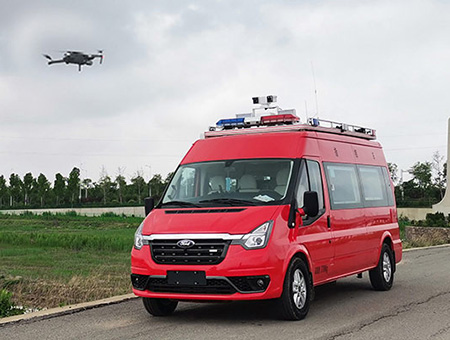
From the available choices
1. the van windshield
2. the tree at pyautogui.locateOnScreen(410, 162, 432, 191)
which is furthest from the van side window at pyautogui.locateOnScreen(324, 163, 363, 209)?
the tree at pyautogui.locateOnScreen(410, 162, 432, 191)

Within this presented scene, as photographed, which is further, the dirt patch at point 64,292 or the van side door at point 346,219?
the dirt patch at point 64,292

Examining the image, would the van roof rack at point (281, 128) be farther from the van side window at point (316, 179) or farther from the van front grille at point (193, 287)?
the van front grille at point (193, 287)

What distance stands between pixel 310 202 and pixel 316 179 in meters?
0.99

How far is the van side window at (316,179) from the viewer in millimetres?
10055

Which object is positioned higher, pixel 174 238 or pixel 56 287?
pixel 174 238

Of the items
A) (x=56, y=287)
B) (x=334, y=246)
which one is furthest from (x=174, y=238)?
(x=56, y=287)

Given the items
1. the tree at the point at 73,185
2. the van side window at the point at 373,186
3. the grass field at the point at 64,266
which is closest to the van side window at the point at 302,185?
the van side window at the point at 373,186

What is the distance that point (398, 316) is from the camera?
31.4 ft

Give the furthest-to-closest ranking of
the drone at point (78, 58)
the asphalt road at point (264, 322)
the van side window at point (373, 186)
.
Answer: the drone at point (78, 58), the van side window at point (373, 186), the asphalt road at point (264, 322)

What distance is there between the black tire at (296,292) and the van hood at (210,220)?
0.79m

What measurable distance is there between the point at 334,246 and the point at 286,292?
188 centimetres

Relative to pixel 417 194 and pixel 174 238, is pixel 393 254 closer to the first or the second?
pixel 174 238

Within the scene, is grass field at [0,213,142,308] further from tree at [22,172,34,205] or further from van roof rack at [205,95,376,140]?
tree at [22,172,34,205]

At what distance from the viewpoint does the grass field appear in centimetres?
1255
